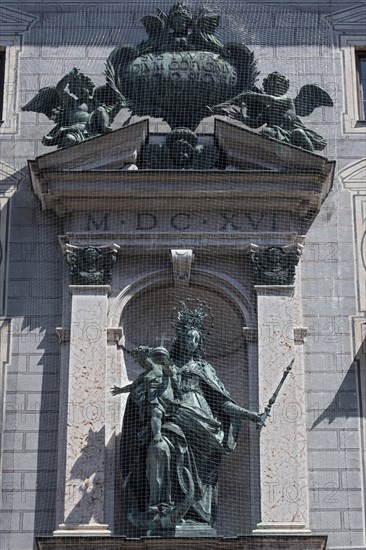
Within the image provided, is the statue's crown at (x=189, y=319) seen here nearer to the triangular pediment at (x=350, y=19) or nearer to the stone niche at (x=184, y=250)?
the stone niche at (x=184, y=250)

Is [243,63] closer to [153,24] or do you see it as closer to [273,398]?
[153,24]

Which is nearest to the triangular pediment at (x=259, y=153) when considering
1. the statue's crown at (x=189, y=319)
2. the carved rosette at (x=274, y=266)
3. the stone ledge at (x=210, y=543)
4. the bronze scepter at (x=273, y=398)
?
the carved rosette at (x=274, y=266)

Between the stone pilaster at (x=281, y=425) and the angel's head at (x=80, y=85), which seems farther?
the angel's head at (x=80, y=85)

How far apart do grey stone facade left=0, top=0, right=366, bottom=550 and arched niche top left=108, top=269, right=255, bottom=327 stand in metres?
0.06

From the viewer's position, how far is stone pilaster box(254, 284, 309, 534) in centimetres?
1563

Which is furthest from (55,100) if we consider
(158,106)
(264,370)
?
(264,370)

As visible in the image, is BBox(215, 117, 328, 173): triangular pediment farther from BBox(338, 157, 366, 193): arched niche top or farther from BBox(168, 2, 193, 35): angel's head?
BBox(168, 2, 193, 35): angel's head

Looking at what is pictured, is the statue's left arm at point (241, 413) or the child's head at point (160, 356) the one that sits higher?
the child's head at point (160, 356)

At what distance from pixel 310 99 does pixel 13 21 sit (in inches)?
116

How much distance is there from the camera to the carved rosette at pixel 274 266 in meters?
16.6

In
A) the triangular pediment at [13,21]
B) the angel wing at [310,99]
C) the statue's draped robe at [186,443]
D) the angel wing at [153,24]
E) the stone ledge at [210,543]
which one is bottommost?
the stone ledge at [210,543]

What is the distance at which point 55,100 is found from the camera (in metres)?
17.2

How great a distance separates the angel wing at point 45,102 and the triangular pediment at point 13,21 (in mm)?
1006

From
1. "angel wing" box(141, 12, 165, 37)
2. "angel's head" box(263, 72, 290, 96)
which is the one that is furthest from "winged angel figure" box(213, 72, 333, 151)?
"angel wing" box(141, 12, 165, 37)
